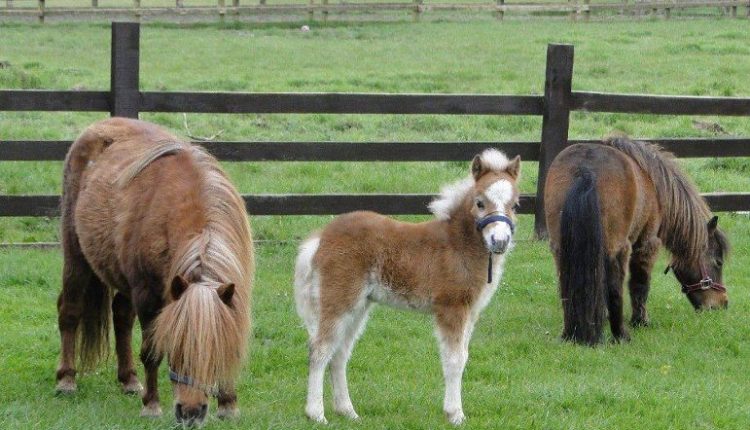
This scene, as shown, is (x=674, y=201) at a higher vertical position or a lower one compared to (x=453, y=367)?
higher

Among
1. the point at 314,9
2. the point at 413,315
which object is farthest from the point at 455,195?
the point at 314,9

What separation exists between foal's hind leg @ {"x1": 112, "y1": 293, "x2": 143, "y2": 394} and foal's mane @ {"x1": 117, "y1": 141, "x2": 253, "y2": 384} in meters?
0.96

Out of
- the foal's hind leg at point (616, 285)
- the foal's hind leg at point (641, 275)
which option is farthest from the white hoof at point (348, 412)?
the foal's hind leg at point (641, 275)

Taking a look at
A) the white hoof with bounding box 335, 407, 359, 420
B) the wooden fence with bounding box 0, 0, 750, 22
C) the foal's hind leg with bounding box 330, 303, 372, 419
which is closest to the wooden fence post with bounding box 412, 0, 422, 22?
the wooden fence with bounding box 0, 0, 750, 22

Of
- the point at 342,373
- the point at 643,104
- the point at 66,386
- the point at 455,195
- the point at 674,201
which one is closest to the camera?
the point at 342,373

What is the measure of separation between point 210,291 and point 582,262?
346cm

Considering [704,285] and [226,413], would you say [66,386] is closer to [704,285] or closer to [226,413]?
[226,413]

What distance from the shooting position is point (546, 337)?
7.61 m

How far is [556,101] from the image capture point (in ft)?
33.0

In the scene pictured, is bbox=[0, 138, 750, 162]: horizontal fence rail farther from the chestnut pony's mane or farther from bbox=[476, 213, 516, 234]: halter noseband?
bbox=[476, 213, 516, 234]: halter noseband

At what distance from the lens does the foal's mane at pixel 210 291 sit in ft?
14.6

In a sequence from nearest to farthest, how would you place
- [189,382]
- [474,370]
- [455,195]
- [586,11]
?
[189,382], [455,195], [474,370], [586,11]

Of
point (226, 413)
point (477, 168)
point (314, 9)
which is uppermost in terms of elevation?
point (314, 9)

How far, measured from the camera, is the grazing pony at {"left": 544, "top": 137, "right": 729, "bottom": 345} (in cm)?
730
